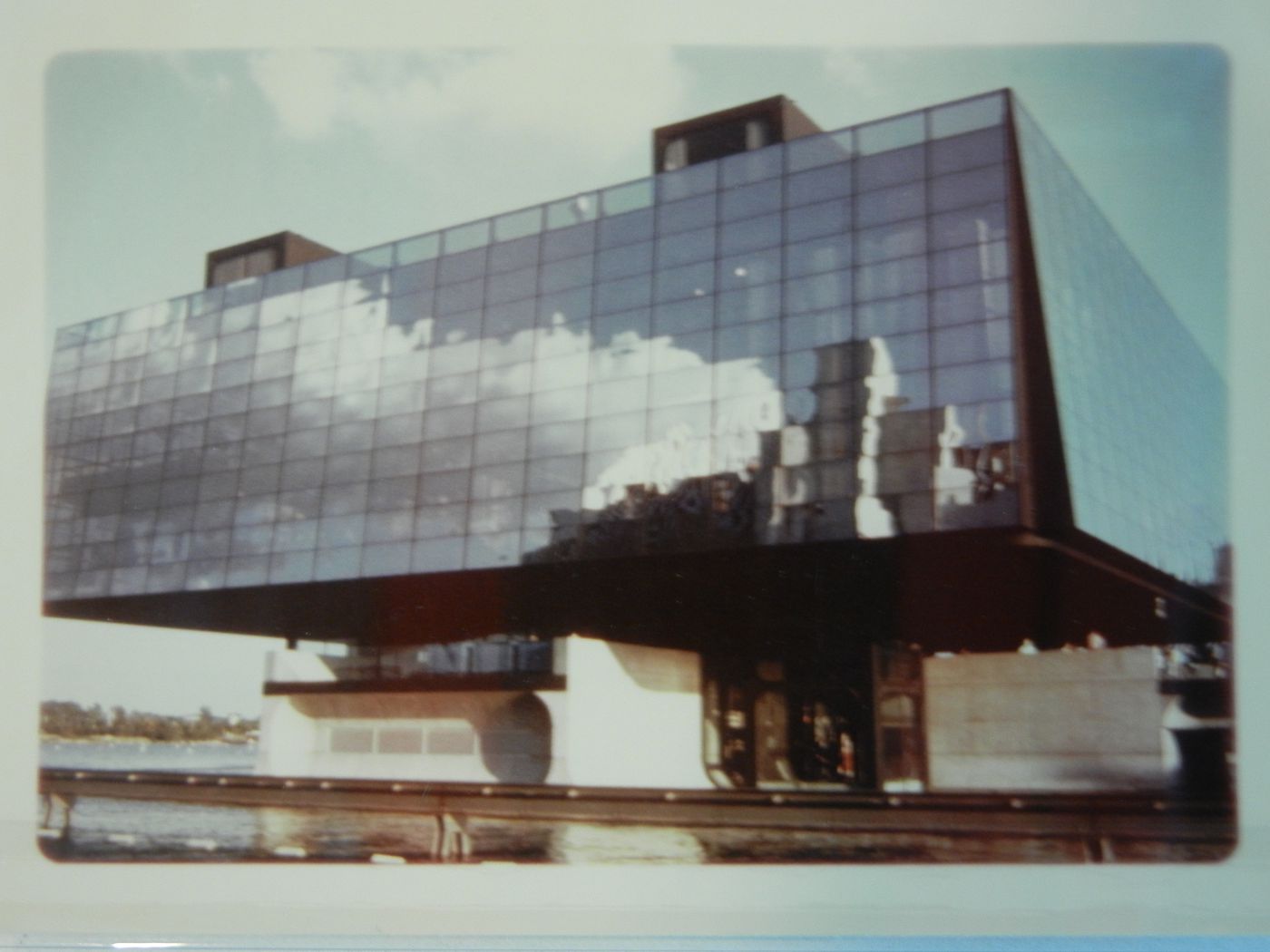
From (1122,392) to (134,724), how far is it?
6.76 metres

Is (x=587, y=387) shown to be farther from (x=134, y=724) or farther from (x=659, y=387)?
(x=134, y=724)

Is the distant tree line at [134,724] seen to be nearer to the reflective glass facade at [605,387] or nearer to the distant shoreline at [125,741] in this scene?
the distant shoreline at [125,741]

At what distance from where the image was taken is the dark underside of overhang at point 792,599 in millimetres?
8383

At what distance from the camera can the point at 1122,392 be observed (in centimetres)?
782

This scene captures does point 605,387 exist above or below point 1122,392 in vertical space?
above

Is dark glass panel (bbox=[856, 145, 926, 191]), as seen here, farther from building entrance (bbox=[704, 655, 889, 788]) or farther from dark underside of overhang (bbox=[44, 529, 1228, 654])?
building entrance (bbox=[704, 655, 889, 788])

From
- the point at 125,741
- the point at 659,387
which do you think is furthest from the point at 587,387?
the point at 125,741

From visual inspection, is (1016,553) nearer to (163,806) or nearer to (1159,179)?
(1159,179)

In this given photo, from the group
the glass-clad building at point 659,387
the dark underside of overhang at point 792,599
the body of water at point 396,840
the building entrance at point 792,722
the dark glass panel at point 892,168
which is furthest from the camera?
the building entrance at point 792,722

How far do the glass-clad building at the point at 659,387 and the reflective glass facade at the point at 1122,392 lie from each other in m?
0.03

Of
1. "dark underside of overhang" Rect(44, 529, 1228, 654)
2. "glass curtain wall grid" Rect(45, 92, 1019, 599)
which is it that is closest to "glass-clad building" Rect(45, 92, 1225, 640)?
"glass curtain wall grid" Rect(45, 92, 1019, 599)

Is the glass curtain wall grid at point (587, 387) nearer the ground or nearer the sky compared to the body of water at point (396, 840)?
nearer the sky

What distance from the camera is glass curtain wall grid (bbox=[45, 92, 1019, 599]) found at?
8.47 meters

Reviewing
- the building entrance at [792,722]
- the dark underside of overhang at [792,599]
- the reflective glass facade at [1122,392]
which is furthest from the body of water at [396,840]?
the building entrance at [792,722]
